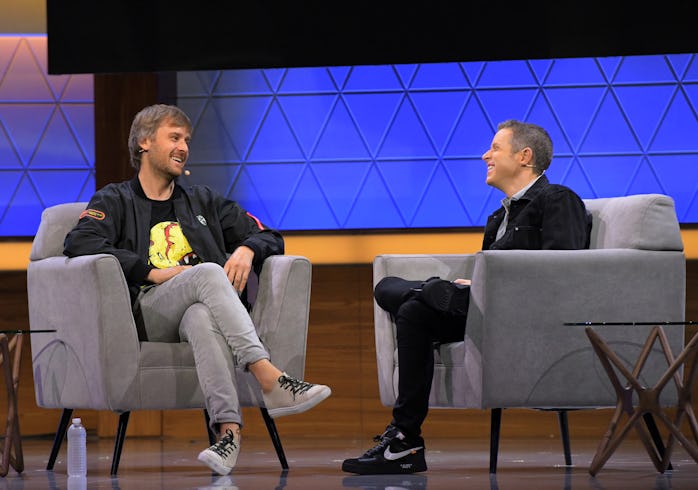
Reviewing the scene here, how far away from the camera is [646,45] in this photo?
507cm

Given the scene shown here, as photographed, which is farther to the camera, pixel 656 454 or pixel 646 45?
pixel 646 45

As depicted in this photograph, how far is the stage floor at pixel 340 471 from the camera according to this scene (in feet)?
9.96

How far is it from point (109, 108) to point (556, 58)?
7.18 feet

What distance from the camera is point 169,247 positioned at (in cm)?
387

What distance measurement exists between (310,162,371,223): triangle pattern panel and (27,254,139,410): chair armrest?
195cm

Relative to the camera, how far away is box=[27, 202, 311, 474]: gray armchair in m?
3.47

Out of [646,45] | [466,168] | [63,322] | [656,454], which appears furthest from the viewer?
[466,168]

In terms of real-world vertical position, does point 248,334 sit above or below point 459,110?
below

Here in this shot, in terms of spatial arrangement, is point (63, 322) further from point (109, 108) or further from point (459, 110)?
point (459, 110)

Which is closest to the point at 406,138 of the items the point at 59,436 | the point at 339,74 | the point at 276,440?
the point at 339,74

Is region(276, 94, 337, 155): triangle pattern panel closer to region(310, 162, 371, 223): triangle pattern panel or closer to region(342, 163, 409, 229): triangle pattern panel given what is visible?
region(310, 162, 371, 223): triangle pattern panel

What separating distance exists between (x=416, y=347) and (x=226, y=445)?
0.67m

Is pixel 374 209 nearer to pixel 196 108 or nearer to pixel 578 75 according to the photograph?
pixel 196 108

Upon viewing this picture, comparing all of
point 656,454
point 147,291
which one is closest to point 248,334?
point 147,291
